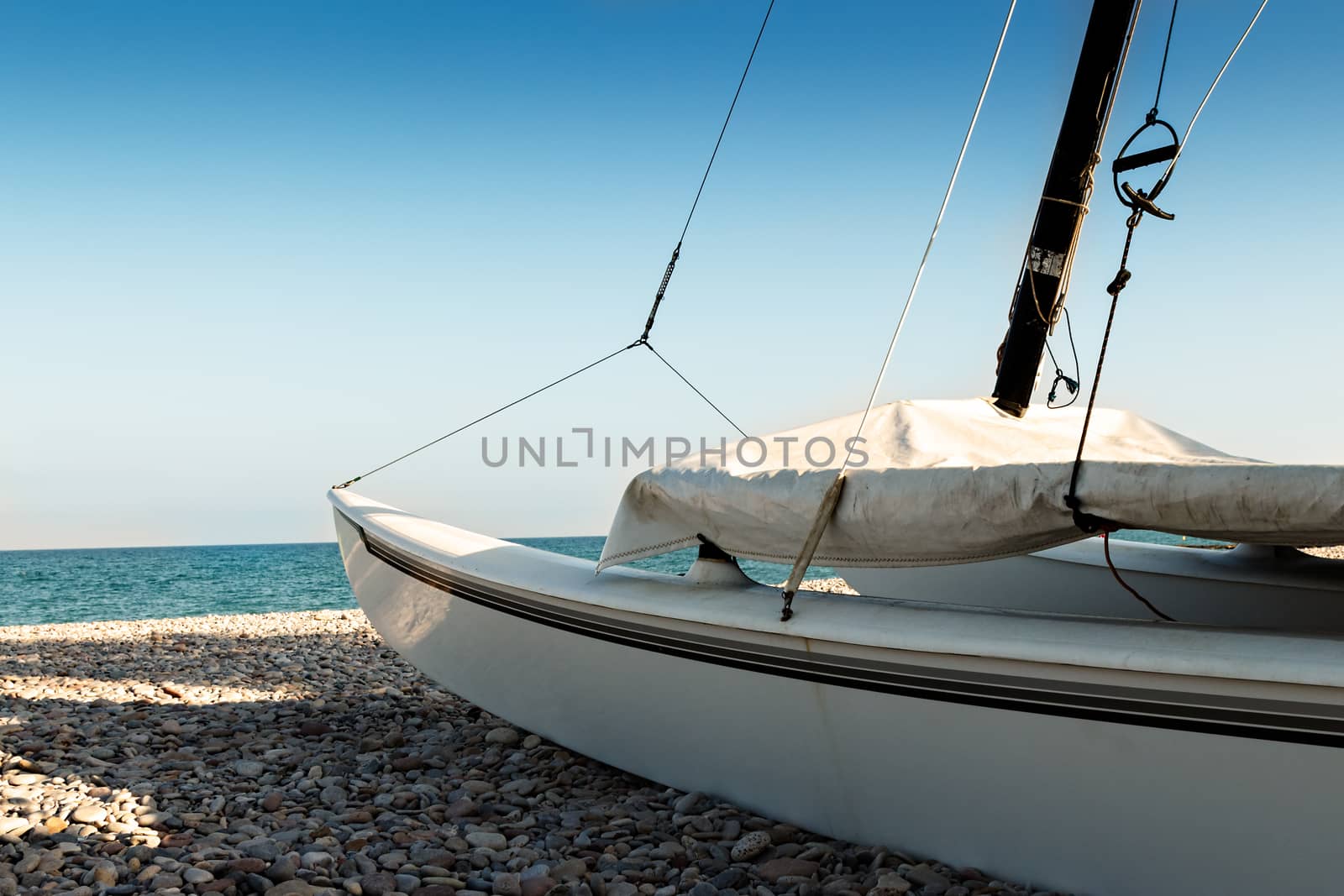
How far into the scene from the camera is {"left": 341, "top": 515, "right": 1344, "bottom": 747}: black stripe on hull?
79.5 inches

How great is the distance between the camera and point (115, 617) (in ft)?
60.9

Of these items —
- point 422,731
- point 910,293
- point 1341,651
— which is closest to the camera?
point 1341,651

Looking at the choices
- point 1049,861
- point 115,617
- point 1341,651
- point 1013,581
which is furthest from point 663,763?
point 115,617

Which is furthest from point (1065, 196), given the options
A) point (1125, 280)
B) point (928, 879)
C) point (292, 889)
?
point (292, 889)

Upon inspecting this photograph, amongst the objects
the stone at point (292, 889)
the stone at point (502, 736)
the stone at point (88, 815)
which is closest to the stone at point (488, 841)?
the stone at point (292, 889)

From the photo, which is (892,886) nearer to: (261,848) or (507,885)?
(507,885)

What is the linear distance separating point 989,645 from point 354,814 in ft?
7.63

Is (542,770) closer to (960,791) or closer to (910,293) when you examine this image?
(960,791)

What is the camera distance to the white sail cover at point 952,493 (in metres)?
2.24

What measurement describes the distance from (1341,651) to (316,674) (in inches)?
234

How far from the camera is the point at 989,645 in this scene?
2416 millimetres

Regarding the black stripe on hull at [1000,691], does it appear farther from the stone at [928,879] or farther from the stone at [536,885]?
the stone at [536,885]

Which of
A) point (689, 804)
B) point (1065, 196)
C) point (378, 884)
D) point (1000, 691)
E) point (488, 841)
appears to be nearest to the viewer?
point (1000, 691)

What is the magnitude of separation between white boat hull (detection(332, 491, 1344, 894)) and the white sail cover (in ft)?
0.73
